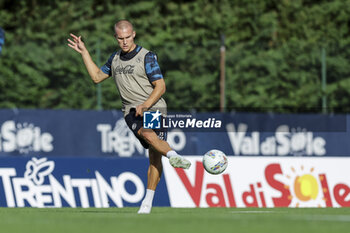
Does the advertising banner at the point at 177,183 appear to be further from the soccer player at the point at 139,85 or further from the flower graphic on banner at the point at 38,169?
the soccer player at the point at 139,85

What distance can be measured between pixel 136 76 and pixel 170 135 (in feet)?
28.3

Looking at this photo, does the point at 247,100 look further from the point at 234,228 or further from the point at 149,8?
the point at 234,228

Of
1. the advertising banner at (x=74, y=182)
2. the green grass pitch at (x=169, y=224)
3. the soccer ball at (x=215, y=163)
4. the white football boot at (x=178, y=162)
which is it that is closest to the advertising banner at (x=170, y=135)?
the advertising banner at (x=74, y=182)

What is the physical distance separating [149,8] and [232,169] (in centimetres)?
1230

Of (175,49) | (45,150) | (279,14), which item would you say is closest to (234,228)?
(45,150)

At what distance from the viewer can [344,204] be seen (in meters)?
12.8

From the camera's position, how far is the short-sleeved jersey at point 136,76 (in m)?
10.0

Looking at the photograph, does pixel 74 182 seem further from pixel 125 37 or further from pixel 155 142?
pixel 125 37

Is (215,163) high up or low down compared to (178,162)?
down

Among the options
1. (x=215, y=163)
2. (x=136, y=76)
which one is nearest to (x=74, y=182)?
(x=136, y=76)

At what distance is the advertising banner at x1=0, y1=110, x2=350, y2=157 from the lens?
1814 centimetres

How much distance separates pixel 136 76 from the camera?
1005 cm

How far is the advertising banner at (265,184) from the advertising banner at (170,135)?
469cm

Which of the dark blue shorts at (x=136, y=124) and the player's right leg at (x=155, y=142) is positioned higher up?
the dark blue shorts at (x=136, y=124)
